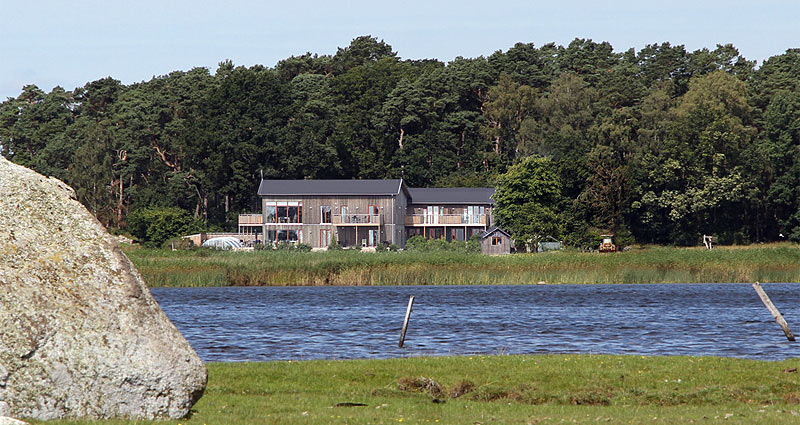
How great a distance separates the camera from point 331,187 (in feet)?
299

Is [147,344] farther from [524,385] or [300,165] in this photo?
[300,165]

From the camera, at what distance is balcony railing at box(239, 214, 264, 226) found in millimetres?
93188

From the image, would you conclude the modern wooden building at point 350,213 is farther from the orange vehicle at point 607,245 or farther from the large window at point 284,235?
the orange vehicle at point 607,245

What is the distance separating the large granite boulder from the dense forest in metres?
68.0

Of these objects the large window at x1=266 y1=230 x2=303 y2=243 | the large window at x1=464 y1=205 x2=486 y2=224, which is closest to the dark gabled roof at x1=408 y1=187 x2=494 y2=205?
the large window at x1=464 y1=205 x2=486 y2=224

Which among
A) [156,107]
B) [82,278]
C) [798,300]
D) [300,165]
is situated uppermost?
[156,107]

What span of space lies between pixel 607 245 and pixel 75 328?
232 feet

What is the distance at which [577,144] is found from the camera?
306 feet

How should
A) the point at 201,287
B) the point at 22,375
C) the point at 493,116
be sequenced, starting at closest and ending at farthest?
the point at 22,375, the point at 201,287, the point at 493,116

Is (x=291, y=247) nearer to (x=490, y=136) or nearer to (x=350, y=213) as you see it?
(x=350, y=213)

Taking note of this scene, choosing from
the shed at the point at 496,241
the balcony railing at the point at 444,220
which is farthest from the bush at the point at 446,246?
the balcony railing at the point at 444,220

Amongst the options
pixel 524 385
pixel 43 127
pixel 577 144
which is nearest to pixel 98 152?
pixel 43 127

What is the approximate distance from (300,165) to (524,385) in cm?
8541

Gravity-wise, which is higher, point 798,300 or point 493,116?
point 493,116
